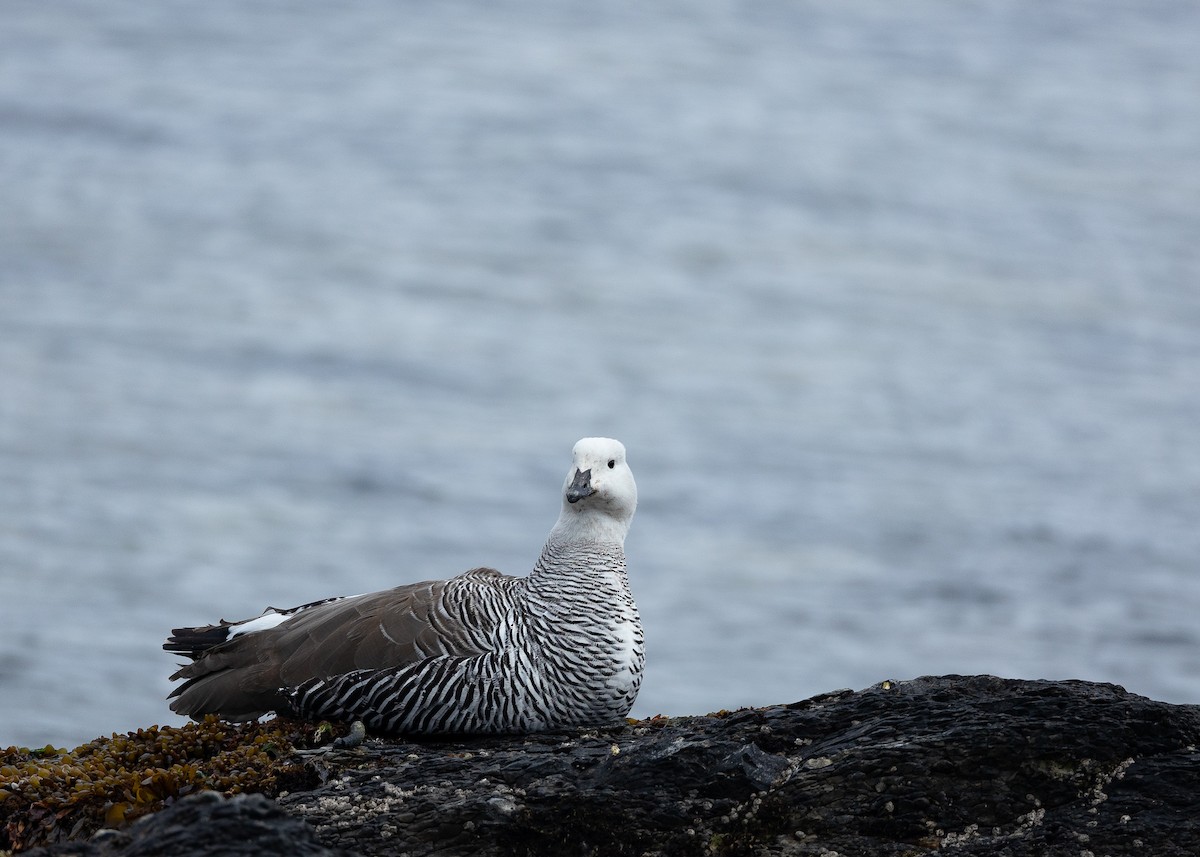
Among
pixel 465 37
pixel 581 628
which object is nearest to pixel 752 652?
pixel 581 628

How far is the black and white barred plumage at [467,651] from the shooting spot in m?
8.41

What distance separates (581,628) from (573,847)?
1.94 m

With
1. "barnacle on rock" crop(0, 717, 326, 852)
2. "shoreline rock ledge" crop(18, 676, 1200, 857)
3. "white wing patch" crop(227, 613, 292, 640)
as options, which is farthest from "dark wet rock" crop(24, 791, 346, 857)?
"white wing patch" crop(227, 613, 292, 640)

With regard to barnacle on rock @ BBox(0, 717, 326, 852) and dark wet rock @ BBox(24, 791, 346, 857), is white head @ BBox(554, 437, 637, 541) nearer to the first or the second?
barnacle on rock @ BBox(0, 717, 326, 852)

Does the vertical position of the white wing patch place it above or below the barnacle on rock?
above

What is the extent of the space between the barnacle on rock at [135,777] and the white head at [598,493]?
205cm

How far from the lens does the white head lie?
9.18 metres

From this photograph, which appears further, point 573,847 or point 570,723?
point 570,723

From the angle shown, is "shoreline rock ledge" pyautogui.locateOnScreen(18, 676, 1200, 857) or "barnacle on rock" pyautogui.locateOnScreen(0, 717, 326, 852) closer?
"shoreline rock ledge" pyautogui.locateOnScreen(18, 676, 1200, 857)

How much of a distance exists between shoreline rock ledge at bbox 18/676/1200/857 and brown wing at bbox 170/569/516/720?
3.38 ft

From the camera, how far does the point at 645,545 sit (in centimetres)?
2720

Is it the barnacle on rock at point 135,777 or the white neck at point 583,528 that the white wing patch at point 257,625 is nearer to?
the barnacle on rock at point 135,777

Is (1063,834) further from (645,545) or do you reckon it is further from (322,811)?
(645,545)

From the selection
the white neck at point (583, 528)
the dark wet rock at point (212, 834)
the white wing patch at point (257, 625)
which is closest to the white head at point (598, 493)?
the white neck at point (583, 528)
